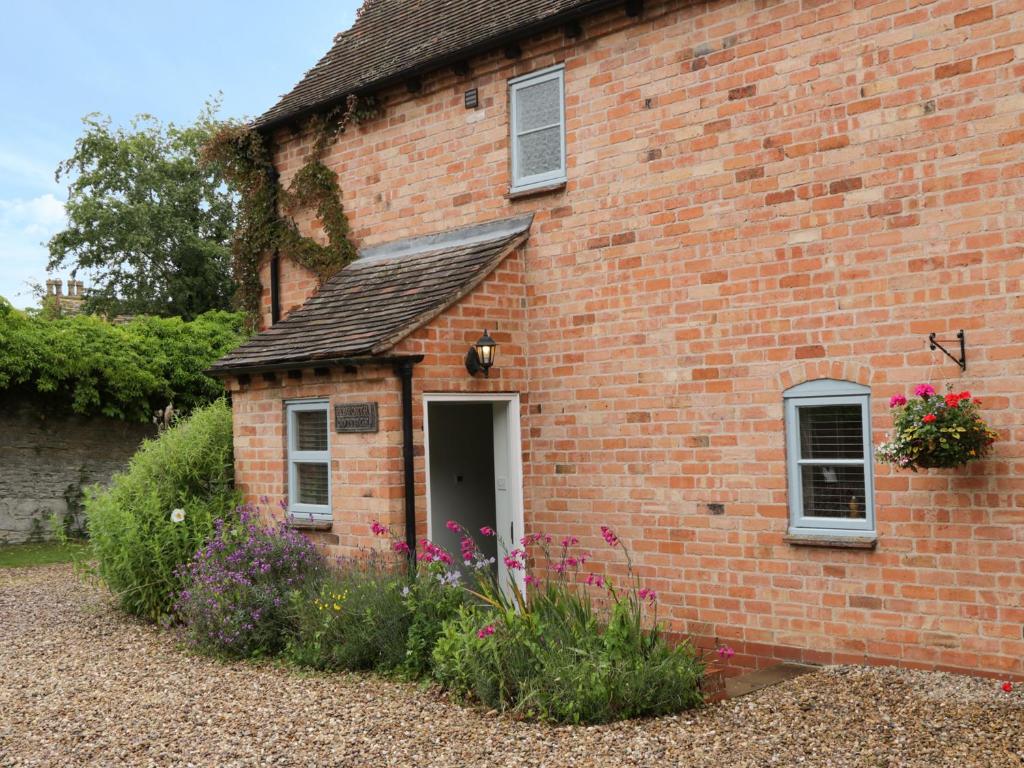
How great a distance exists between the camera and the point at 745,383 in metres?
8.32

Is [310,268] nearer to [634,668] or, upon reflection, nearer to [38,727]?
[38,727]

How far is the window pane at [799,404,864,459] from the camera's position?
25.3 ft

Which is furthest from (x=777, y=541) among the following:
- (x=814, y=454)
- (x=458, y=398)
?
(x=458, y=398)

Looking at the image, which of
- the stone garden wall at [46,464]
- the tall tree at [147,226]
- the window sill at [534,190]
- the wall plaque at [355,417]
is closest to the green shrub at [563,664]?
the wall plaque at [355,417]

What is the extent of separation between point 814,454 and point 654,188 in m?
2.79

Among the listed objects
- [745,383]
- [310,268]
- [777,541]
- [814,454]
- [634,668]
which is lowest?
[634,668]

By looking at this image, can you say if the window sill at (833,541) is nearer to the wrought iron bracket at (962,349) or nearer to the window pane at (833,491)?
the window pane at (833,491)

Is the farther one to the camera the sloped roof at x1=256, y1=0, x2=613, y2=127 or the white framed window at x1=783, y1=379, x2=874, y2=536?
the sloped roof at x1=256, y1=0, x2=613, y2=127

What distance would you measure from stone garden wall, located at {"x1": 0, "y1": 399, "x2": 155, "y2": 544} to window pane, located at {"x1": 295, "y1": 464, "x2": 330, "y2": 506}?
945 cm

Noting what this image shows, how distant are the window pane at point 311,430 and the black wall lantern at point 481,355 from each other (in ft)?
5.59

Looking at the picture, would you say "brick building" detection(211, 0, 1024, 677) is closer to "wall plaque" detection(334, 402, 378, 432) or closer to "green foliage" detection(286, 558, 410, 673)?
"wall plaque" detection(334, 402, 378, 432)

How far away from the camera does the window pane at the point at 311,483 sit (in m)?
10.3

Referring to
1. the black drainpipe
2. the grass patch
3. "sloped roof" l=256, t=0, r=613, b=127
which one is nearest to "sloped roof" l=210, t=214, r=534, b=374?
the black drainpipe

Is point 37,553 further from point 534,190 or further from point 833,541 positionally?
point 833,541
